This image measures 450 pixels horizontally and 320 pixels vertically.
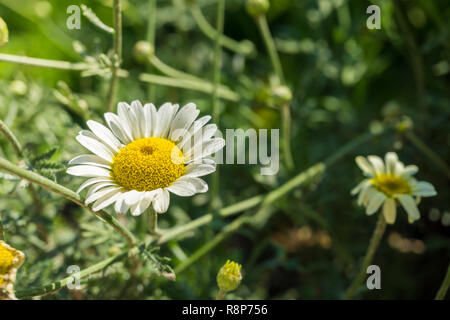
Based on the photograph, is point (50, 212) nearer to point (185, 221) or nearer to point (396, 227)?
point (185, 221)

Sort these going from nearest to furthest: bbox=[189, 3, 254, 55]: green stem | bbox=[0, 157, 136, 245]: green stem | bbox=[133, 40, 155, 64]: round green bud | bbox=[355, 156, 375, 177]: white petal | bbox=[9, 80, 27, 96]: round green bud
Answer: bbox=[0, 157, 136, 245]: green stem, bbox=[355, 156, 375, 177]: white petal, bbox=[133, 40, 155, 64]: round green bud, bbox=[9, 80, 27, 96]: round green bud, bbox=[189, 3, 254, 55]: green stem

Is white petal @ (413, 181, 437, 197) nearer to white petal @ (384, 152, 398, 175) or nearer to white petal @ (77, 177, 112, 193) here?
white petal @ (384, 152, 398, 175)

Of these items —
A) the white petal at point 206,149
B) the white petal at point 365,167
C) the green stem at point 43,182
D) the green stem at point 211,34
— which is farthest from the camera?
the green stem at point 211,34

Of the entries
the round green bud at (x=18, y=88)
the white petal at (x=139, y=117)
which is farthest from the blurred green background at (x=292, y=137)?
the white petal at (x=139, y=117)

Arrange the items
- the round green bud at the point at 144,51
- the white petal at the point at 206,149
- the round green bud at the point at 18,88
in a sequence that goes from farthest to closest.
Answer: the round green bud at the point at 18,88 → the round green bud at the point at 144,51 → the white petal at the point at 206,149

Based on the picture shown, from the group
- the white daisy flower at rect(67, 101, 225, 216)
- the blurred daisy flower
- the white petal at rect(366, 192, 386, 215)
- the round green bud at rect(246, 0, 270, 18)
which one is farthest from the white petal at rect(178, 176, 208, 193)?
the round green bud at rect(246, 0, 270, 18)

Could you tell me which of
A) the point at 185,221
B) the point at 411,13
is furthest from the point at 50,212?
the point at 411,13

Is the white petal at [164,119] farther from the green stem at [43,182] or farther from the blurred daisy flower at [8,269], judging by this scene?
the blurred daisy flower at [8,269]

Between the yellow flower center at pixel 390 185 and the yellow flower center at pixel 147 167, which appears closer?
the yellow flower center at pixel 147 167

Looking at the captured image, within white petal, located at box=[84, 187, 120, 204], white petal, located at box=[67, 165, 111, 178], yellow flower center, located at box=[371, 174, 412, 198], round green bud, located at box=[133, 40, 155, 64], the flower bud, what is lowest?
the flower bud
